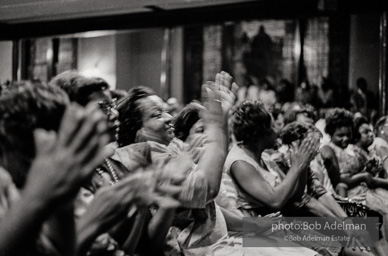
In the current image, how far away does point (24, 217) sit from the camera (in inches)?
44.6

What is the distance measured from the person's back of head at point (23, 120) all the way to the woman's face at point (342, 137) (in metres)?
3.99

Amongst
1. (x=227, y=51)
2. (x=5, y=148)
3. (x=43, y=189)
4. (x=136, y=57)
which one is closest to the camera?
(x=43, y=189)

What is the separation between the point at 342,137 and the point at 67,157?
4.31 m

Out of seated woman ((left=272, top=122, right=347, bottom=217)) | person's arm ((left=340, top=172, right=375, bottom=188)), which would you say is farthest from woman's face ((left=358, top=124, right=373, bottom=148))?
seated woman ((left=272, top=122, right=347, bottom=217))

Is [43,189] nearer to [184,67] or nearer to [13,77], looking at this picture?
[13,77]

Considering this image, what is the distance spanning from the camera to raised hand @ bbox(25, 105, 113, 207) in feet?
3.61

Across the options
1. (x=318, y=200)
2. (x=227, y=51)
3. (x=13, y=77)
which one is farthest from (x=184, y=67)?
(x=318, y=200)

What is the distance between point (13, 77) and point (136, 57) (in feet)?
13.5

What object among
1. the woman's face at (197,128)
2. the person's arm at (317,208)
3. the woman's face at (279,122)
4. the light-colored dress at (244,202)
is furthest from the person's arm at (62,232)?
the woman's face at (279,122)

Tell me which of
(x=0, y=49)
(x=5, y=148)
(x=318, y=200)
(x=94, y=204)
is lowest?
(x=318, y=200)

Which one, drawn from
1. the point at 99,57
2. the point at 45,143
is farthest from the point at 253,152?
the point at 99,57

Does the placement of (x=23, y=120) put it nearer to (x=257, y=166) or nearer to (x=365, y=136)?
(x=257, y=166)

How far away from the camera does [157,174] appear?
1.52 metres

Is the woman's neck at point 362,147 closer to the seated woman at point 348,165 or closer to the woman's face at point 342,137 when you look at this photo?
the seated woman at point 348,165
